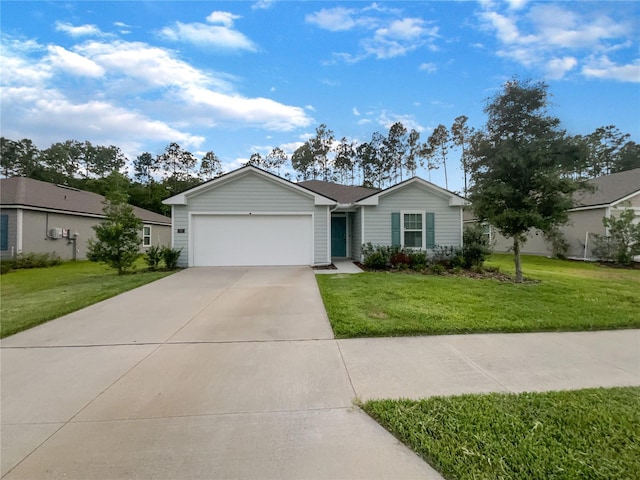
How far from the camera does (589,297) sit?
674 cm

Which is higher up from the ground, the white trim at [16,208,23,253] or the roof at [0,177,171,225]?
the roof at [0,177,171,225]

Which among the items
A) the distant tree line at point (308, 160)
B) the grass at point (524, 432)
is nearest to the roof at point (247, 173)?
the grass at point (524, 432)

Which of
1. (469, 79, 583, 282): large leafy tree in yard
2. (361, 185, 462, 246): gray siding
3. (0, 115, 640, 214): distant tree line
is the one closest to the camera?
(469, 79, 583, 282): large leafy tree in yard

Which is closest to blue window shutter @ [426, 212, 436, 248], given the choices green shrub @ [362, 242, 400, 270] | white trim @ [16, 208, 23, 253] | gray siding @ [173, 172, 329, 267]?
green shrub @ [362, 242, 400, 270]

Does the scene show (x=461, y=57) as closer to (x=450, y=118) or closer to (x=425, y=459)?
(x=425, y=459)

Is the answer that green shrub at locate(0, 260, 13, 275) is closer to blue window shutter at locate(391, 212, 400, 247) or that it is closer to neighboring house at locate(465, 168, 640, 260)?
blue window shutter at locate(391, 212, 400, 247)

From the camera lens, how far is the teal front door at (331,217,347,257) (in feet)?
52.6

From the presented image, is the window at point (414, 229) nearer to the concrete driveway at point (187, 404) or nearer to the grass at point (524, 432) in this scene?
the concrete driveway at point (187, 404)

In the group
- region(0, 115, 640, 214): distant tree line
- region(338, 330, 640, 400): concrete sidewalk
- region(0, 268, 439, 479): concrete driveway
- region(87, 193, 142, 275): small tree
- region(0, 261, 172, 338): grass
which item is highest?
region(0, 115, 640, 214): distant tree line

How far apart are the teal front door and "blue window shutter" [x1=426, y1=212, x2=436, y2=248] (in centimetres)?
449

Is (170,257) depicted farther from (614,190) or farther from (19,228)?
(614,190)

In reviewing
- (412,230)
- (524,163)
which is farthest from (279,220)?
(524,163)

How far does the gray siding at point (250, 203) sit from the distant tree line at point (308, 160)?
707 inches

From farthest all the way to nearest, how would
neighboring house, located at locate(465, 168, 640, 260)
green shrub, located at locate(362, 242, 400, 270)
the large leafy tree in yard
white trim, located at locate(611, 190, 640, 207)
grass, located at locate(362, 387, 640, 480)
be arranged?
neighboring house, located at locate(465, 168, 640, 260) < white trim, located at locate(611, 190, 640, 207) < green shrub, located at locate(362, 242, 400, 270) < the large leafy tree in yard < grass, located at locate(362, 387, 640, 480)
